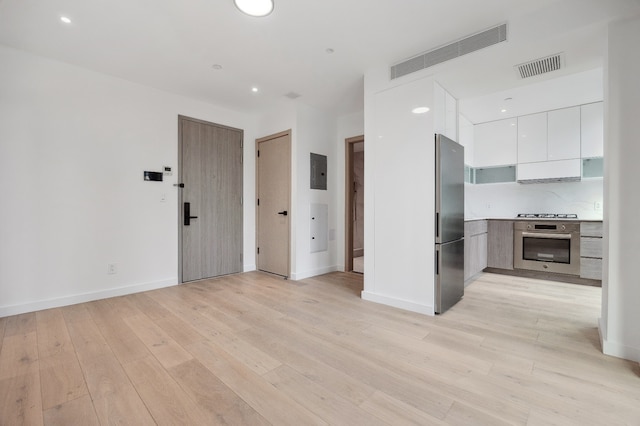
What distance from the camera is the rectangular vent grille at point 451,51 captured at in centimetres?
231

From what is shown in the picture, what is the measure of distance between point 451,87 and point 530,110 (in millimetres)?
2191

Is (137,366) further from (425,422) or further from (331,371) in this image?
(425,422)

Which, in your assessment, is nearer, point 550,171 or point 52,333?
point 52,333

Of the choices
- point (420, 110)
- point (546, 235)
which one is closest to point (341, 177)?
point (420, 110)

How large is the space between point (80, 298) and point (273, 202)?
2.60m

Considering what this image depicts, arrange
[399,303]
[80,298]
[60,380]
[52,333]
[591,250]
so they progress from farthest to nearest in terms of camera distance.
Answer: [591,250] → [80,298] → [399,303] → [52,333] → [60,380]

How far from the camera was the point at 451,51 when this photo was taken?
2.55 meters

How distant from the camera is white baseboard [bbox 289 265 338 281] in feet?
13.4

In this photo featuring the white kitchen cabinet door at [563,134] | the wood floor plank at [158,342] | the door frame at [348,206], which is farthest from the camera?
the door frame at [348,206]

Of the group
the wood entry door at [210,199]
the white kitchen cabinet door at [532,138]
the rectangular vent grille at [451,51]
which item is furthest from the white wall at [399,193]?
the white kitchen cabinet door at [532,138]

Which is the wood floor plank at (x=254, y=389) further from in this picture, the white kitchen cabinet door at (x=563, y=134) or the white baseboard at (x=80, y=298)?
the white kitchen cabinet door at (x=563, y=134)

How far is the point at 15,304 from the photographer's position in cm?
270

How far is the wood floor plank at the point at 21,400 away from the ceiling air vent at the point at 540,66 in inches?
165

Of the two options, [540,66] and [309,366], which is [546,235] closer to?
[540,66]
